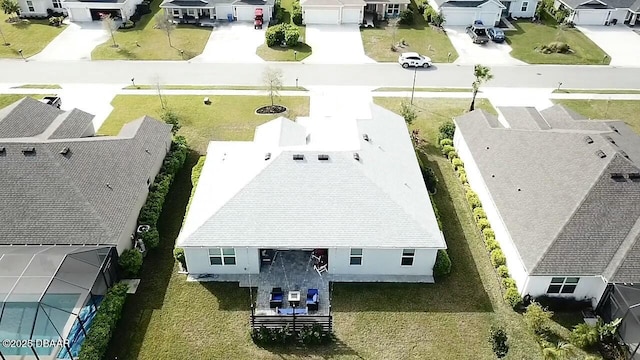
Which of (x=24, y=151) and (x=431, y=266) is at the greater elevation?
(x=24, y=151)

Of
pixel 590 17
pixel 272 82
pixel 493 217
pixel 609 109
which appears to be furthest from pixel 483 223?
pixel 590 17

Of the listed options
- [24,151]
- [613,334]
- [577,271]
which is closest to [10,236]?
[24,151]

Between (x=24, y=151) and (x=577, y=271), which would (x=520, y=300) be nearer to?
(x=577, y=271)

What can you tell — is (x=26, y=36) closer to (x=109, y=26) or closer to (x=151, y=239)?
(x=109, y=26)

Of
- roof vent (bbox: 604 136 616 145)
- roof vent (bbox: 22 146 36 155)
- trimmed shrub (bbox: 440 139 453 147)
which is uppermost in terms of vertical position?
roof vent (bbox: 22 146 36 155)

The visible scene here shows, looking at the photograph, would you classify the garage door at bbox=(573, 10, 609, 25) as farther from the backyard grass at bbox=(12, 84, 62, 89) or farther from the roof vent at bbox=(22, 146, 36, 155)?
the roof vent at bbox=(22, 146, 36, 155)

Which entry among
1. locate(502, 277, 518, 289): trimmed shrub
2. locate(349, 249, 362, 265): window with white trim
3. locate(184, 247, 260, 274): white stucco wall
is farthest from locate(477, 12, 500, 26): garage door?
locate(184, 247, 260, 274): white stucco wall

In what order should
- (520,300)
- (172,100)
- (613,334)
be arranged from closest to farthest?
(613,334), (520,300), (172,100)
